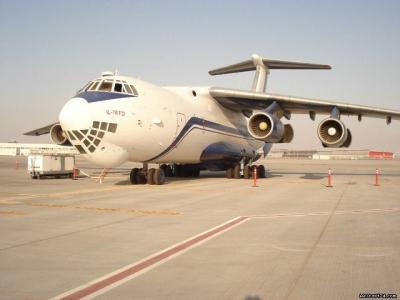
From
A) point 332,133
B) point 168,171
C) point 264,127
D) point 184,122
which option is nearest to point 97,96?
point 184,122

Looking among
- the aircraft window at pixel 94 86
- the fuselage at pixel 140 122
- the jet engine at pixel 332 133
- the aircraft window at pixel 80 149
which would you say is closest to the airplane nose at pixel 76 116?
the fuselage at pixel 140 122

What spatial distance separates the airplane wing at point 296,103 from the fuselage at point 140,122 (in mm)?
890

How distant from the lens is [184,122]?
17172 mm

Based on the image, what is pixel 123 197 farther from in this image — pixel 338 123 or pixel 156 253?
pixel 338 123

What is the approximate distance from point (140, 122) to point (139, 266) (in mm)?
10181

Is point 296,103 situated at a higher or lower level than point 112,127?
higher

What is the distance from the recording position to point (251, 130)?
18.4 metres

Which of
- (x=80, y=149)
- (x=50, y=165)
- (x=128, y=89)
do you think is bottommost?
(x=50, y=165)

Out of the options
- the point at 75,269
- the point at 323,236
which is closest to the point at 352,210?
the point at 323,236

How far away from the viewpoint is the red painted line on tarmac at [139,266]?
3.86 metres

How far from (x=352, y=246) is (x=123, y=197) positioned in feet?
24.4

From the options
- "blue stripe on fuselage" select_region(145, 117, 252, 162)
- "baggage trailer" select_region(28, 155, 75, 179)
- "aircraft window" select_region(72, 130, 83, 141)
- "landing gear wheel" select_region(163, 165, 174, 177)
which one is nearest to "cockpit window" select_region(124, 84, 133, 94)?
"aircraft window" select_region(72, 130, 83, 141)

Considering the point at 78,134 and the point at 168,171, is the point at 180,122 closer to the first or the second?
the point at 78,134

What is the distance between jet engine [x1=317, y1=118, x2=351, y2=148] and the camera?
56.6ft
